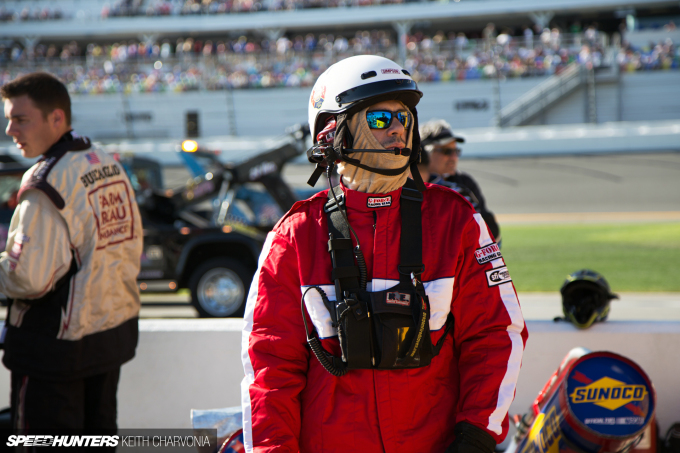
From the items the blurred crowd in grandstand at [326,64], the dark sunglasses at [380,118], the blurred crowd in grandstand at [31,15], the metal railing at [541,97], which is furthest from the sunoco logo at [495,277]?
the blurred crowd in grandstand at [31,15]

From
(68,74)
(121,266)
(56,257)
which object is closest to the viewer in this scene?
(56,257)

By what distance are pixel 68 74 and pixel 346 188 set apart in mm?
37461

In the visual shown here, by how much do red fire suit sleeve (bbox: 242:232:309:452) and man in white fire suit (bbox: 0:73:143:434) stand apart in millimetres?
1104

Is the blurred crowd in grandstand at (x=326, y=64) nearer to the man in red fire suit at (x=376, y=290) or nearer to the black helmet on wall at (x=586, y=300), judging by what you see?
the black helmet on wall at (x=586, y=300)

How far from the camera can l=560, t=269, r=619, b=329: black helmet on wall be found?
3.39m

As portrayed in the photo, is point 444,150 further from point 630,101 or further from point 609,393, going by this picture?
point 630,101

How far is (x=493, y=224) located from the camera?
3908mm

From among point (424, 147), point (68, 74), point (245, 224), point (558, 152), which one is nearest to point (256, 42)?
point (68, 74)

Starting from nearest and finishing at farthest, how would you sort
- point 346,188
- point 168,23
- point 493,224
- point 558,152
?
point 346,188
point 493,224
point 558,152
point 168,23

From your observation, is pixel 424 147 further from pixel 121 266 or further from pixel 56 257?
pixel 56 257

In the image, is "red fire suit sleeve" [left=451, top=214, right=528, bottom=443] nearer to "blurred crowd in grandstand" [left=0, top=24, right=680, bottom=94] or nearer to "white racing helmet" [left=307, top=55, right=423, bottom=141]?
"white racing helmet" [left=307, top=55, right=423, bottom=141]

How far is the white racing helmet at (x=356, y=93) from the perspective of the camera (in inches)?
77.8

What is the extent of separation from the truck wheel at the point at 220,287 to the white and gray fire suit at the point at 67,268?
5.09 metres

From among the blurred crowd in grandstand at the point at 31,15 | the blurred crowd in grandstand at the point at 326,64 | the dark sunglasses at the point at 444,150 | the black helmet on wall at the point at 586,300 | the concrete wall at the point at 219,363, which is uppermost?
the blurred crowd in grandstand at the point at 31,15
